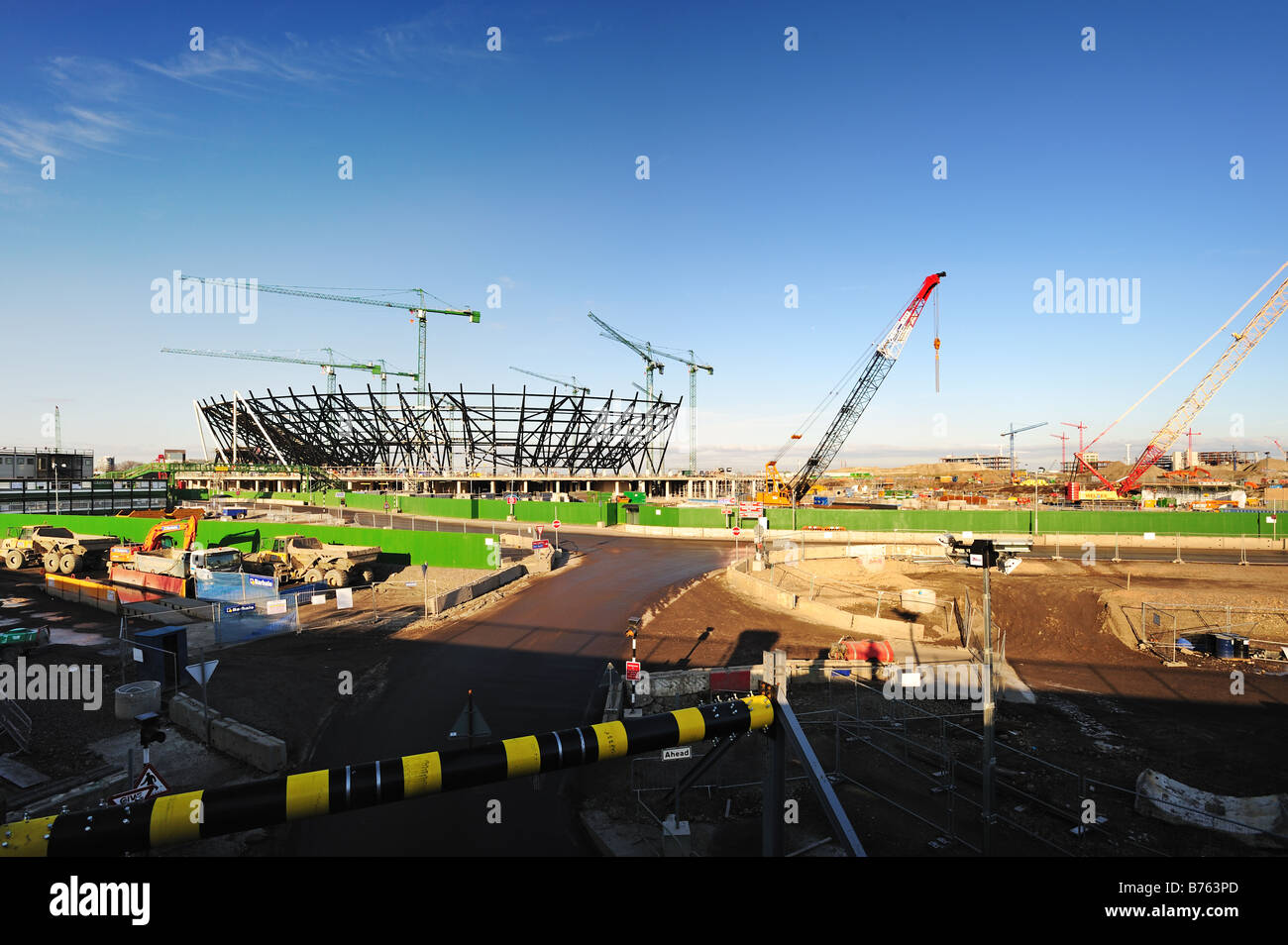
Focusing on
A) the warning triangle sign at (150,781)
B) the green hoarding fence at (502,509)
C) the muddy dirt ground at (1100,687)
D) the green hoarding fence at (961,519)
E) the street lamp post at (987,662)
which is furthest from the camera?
the green hoarding fence at (502,509)

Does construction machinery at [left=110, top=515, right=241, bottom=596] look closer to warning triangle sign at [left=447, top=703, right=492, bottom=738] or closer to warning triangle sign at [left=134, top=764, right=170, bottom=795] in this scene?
warning triangle sign at [left=134, top=764, right=170, bottom=795]

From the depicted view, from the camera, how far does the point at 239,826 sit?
4902mm

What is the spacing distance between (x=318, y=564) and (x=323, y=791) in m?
27.4

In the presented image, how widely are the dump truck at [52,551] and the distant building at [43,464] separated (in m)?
37.8

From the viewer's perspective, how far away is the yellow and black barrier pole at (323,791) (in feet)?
14.7

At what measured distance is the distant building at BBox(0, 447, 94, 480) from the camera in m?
65.4

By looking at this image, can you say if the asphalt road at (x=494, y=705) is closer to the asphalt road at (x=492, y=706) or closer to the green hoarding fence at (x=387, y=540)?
the asphalt road at (x=492, y=706)

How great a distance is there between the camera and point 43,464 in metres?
68.1

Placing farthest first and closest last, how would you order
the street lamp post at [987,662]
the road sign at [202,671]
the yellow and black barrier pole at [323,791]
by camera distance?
the road sign at [202,671] → the street lamp post at [987,662] → the yellow and black barrier pole at [323,791]

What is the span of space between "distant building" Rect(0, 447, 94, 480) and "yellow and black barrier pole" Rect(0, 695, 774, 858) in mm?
81364

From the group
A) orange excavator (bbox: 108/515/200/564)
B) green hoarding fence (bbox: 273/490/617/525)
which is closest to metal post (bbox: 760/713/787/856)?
orange excavator (bbox: 108/515/200/564)

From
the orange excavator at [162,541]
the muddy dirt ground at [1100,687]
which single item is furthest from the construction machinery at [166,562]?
the muddy dirt ground at [1100,687]

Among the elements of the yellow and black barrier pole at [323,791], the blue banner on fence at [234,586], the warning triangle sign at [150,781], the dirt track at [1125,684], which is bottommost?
the dirt track at [1125,684]
